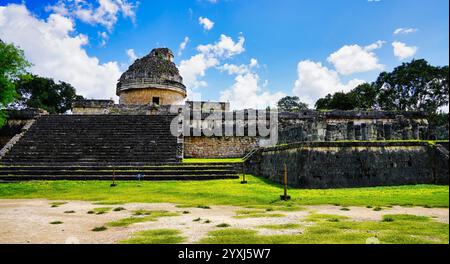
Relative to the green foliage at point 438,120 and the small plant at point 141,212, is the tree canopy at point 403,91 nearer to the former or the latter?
the green foliage at point 438,120

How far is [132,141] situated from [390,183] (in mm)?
11434

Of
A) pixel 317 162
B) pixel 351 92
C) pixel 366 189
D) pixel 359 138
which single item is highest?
pixel 351 92

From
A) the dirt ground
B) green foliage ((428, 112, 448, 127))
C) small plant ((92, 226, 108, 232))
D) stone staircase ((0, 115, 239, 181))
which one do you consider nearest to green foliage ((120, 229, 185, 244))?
the dirt ground

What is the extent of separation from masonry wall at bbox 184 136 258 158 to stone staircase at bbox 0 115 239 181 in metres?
1.52

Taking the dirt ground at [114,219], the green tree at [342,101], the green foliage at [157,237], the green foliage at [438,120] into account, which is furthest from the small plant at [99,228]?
the green tree at [342,101]

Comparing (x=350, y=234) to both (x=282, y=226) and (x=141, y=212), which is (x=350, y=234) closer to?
(x=282, y=226)

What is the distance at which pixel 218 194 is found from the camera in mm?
8742

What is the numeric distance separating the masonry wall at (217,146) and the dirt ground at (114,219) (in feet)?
35.8

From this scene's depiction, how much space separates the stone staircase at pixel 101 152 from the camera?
41.4 feet

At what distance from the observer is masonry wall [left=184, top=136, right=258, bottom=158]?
18236mm

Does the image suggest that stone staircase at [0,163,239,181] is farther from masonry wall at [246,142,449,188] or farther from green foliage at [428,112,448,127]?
green foliage at [428,112,448,127]
